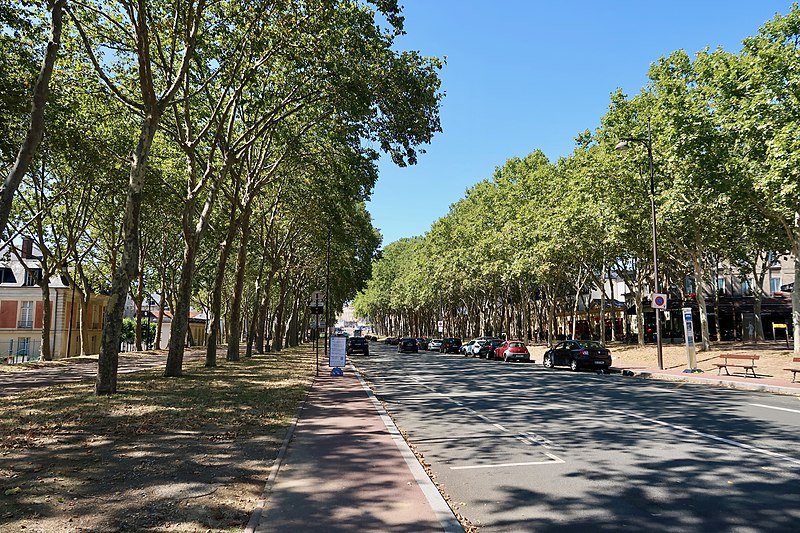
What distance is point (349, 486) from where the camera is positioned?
6.16 meters

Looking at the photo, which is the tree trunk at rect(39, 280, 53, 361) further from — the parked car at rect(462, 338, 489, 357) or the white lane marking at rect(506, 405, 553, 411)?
the parked car at rect(462, 338, 489, 357)

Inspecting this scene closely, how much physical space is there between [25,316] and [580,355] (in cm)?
5094

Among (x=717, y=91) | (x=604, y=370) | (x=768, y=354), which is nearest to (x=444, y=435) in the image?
(x=604, y=370)

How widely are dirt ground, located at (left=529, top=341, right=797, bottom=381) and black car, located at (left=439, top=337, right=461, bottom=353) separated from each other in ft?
43.1

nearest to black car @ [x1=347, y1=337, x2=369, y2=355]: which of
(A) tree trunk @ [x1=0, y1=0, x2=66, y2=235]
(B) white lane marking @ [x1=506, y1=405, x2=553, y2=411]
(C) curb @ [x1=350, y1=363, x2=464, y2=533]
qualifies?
(B) white lane marking @ [x1=506, y1=405, x2=553, y2=411]

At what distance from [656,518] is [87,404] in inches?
438

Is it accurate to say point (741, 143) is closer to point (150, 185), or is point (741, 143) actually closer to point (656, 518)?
Answer: point (656, 518)

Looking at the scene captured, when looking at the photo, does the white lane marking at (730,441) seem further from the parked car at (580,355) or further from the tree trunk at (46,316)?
the tree trunk at (46,316)

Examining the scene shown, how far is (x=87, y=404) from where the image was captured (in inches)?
453

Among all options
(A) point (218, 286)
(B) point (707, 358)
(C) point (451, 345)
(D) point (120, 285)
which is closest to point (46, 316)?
(A) point (218, 286)

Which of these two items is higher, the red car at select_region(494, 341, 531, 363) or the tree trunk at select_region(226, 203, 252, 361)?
the tree trunk at select_region(226, 203, 252, 361)

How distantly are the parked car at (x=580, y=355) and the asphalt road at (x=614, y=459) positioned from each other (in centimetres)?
1042

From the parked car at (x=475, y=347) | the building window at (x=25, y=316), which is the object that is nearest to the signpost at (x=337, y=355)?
the parked car at (x=475, y=347)

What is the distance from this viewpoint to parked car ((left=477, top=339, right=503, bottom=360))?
38.6m
